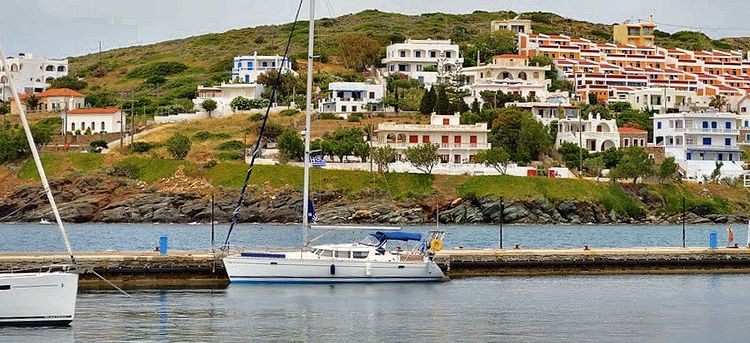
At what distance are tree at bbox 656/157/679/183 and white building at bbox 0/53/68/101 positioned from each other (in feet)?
264

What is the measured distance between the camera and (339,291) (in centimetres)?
5453

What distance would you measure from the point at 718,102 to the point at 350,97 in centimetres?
4078

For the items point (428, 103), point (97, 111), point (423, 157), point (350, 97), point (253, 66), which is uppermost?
point (253, 66)

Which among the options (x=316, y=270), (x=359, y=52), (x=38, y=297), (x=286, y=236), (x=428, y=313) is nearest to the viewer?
(x=38, y=297)

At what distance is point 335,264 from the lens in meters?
55.8

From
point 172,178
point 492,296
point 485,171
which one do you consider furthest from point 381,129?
point 492,296

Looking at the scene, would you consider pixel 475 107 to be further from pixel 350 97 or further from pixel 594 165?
pixel 594 165

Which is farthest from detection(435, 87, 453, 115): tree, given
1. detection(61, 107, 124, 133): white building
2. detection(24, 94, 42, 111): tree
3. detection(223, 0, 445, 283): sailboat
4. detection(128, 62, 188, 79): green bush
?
detection(223, 0, 445, 283): sailboat

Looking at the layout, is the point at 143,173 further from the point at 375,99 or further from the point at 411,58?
the point at 411,58

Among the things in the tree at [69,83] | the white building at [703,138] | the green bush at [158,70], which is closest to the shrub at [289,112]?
the white building at [703,138]

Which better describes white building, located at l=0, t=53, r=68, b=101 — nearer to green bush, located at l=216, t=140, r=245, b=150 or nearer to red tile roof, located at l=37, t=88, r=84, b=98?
red tile roof, located at l=37, t=88, r=84, b=98

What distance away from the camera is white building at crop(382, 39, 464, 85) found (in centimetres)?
15762

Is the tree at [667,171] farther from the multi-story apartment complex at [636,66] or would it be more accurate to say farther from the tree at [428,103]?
the multi-story apartment complex at [636,66]

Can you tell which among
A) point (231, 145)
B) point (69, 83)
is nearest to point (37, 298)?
point (231, 145)
